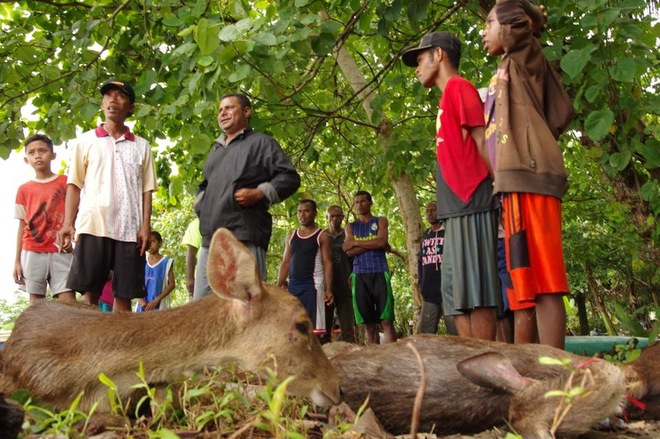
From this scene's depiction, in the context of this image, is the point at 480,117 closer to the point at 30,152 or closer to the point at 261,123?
the point at 261,123

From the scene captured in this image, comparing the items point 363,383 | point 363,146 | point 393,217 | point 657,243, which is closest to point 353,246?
point 363,146

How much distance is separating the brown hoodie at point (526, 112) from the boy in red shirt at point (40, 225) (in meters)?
4.34

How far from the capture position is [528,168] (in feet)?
11.7

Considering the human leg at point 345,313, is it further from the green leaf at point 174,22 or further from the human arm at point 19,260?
the green leaf at point 174,22

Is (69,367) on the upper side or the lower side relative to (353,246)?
lower

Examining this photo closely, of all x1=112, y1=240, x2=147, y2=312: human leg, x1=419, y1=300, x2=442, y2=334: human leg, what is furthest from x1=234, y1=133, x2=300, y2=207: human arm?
x1=419, y1=300, x2=442, y2=334: human leg

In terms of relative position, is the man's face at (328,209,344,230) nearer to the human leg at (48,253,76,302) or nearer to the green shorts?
the green shorts

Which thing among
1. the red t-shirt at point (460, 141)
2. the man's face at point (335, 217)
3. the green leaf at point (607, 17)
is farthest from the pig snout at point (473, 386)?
the man's face at point (335, 217)

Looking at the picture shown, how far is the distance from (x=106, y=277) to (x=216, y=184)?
42.2 inches

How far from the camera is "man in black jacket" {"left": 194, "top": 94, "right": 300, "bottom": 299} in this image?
4895 mm

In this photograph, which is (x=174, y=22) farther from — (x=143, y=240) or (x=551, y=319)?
(x=551, y=319)

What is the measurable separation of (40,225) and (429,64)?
4.04 meters

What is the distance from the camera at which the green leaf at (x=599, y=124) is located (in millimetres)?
4137

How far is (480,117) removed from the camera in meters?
4.02
